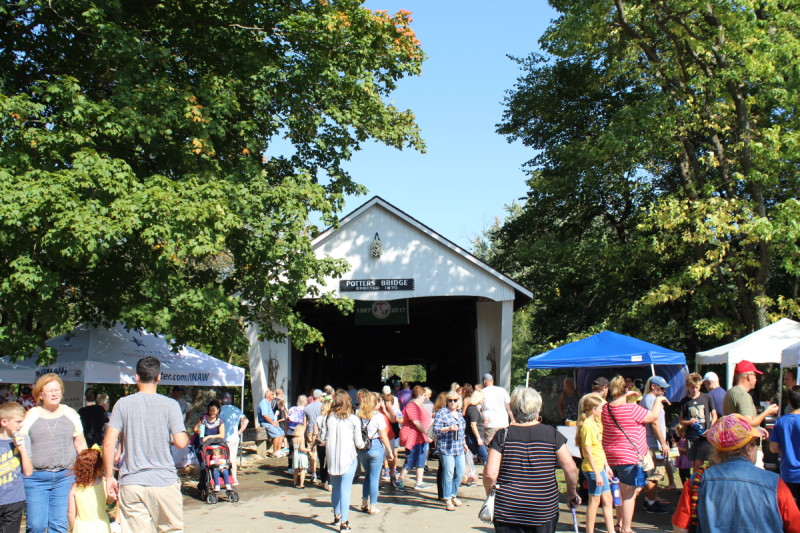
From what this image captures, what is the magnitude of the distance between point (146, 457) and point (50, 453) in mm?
1440

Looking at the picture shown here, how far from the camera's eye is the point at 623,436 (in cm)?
762

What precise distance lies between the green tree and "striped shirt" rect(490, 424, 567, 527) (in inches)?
276

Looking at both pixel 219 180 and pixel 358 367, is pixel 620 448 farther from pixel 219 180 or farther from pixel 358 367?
pixel 358 367

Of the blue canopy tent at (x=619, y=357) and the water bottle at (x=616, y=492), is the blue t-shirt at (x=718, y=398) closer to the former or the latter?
the water bottle at (x=616, y=492)

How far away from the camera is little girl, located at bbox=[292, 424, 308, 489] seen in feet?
41.6

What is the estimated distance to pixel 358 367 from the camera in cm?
5025

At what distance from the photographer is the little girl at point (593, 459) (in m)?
7.35

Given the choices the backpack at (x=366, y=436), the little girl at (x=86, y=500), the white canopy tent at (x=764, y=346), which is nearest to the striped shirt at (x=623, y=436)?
the backpack at (x=366, y=436)

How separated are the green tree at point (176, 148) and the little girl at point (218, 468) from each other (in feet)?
7.04

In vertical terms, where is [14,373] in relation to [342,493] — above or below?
above

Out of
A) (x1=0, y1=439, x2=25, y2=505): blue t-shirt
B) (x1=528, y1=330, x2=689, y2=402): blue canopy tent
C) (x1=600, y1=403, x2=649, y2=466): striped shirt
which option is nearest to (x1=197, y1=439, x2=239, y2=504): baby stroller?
(x1=0, y1=439, x2=25, y2=505): blue t-shirt

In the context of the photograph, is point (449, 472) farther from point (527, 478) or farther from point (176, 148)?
point (176, 148)

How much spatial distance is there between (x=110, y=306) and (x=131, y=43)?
14.9 ft

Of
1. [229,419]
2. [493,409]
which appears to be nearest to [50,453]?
[229,419]
